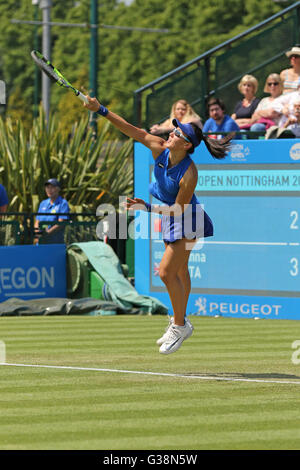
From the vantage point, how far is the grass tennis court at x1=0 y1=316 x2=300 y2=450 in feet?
23.2

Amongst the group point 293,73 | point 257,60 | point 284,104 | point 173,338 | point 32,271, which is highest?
point 257,60

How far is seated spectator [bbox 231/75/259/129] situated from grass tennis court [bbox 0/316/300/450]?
489 centimetres

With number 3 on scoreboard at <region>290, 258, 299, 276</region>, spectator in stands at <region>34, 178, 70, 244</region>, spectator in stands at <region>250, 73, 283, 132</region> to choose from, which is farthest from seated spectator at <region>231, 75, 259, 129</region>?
spectator in stands at <region>34, 178, 70, 244</region>

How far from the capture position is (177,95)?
1914 centimetres

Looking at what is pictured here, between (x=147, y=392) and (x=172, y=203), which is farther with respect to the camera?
(x=172, y=203)

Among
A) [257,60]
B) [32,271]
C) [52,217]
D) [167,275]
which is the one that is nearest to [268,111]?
[257,60]

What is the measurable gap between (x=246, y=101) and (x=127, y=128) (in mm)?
8094

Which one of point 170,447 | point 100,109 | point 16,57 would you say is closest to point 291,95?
point 100,109

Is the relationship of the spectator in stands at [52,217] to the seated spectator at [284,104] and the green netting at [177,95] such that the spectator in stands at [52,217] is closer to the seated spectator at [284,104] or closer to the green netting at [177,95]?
the green netting at [177,95]

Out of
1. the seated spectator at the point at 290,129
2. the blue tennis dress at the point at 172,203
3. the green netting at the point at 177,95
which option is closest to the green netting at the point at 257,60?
the green netting at the point at 177,95

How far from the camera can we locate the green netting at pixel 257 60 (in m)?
19.3

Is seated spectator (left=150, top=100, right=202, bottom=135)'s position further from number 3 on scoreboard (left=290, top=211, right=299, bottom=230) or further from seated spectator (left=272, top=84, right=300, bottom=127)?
number 3 on scoreboard (left=290, top=211, right=299, bottom=230)

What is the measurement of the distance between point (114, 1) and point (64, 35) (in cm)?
990

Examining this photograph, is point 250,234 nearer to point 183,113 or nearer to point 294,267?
point 294,267
